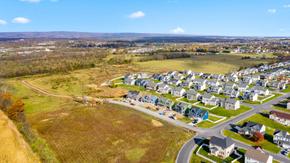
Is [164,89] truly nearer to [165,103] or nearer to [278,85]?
[165,103]

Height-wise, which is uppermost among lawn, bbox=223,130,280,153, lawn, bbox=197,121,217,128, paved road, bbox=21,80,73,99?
paved road, bbox=21,80,73,99

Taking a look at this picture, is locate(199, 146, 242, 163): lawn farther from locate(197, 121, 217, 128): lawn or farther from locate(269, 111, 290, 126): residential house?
locate(269, 111, 290, 126): residential house

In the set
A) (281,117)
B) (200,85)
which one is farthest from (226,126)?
(200,85)

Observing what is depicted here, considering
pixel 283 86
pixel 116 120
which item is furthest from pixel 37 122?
pixel 283 86

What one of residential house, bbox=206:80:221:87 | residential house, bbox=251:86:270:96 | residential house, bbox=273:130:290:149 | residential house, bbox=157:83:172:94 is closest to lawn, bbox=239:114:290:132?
residential house, bbox=273:130:290:149

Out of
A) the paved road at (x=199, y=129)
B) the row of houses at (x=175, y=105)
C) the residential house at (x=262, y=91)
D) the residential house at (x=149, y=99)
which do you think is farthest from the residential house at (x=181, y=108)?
the residential house at (x=262, y=91)

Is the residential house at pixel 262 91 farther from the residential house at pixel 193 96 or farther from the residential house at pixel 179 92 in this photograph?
the residential house at pixel 179 92
